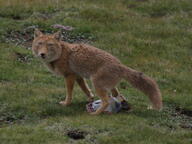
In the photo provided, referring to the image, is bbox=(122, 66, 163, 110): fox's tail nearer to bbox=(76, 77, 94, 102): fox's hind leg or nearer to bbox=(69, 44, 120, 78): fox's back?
bbox=(69, 44, 120, 78): fox's back

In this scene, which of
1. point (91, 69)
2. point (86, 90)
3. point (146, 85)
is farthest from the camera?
point (86, 90)

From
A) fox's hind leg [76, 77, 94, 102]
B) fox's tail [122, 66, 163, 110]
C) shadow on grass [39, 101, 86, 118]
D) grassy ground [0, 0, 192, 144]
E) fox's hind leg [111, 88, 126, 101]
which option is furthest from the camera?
fox's hind leg [76, 77, 94, 102]

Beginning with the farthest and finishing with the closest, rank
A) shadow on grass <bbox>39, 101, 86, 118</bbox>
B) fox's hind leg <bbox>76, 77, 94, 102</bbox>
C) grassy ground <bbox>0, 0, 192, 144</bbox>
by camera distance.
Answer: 1. fox's hind leg <bbox>76, 77, 94, 102</bbox>
2. shadow on grass <bbox>39, 101, 86, 118</bbox>
3. grassy ground <bbox>0, 0, 192, 144</bbox>

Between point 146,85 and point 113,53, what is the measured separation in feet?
22.7

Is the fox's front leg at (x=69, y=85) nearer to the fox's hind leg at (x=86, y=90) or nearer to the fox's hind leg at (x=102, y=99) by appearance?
the fox's hind leg at (x=86, y=90)

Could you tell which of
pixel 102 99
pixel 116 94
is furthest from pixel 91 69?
pixel 116 94

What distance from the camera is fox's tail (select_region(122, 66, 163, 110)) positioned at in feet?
45.3

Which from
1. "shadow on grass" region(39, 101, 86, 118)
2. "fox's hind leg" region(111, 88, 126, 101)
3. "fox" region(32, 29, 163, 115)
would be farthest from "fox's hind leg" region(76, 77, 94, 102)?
"fox's hind leg" region(111, 88, 126, 101)

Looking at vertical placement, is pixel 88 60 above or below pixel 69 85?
above

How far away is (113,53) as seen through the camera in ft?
67.7

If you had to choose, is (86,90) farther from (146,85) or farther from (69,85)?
(146,85)

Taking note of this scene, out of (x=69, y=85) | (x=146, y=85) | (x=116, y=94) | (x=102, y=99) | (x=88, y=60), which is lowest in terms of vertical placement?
(x=116, y=94)

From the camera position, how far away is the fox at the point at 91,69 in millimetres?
13844

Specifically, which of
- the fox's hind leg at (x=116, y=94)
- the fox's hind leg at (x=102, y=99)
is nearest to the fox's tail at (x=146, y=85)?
the fox's hind leg at (x=102, y=99)
